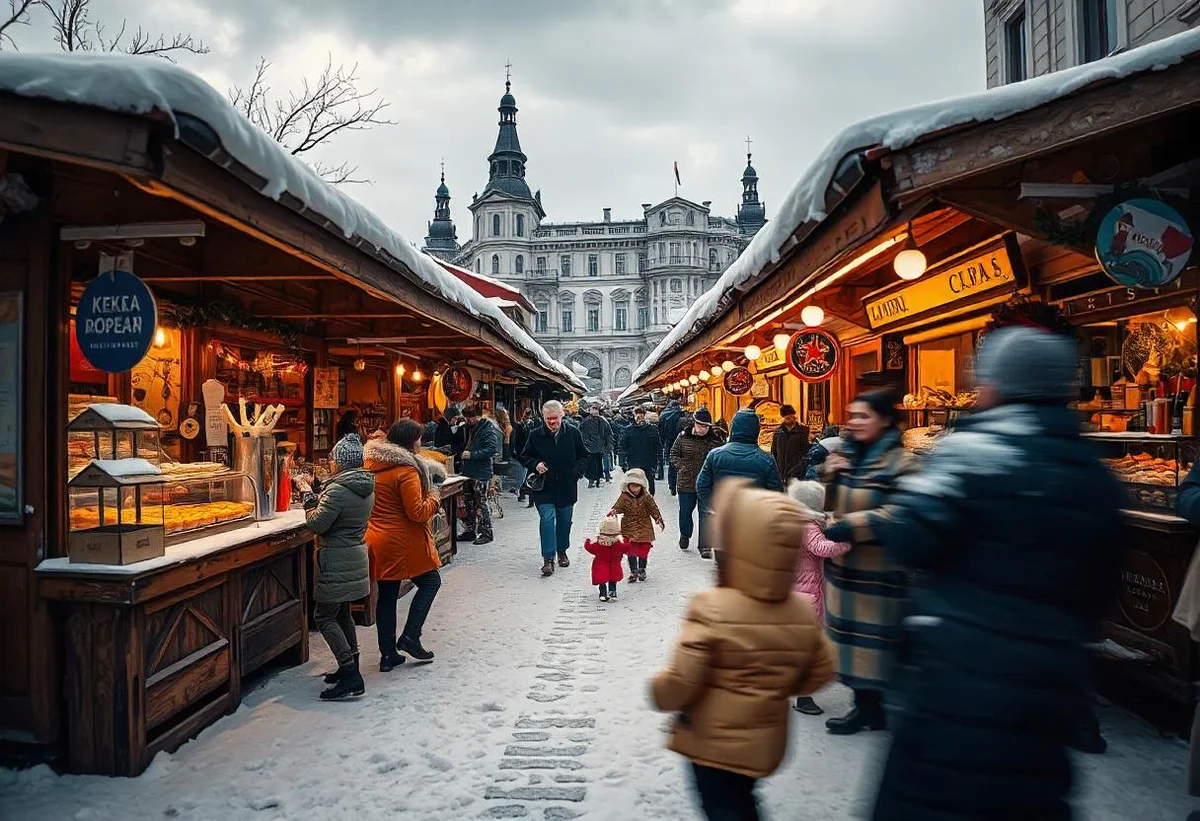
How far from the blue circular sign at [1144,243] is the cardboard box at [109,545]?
205 inches

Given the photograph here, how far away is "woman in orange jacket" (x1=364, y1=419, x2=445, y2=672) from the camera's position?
552 centimetres

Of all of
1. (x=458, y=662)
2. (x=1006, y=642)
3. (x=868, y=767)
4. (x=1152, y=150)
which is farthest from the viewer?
(x=458, y=662)

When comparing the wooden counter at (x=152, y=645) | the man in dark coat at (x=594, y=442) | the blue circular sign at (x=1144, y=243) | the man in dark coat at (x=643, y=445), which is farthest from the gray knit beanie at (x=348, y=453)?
the man in dark coat at (x=594, y=442)

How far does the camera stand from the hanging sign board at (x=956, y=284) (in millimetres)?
5992

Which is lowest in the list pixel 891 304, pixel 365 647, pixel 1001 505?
pixel 365 647

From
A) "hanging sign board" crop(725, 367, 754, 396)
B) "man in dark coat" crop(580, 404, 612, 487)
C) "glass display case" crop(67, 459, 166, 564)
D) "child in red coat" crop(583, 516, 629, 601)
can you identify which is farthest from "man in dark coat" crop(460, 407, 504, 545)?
"glass display case" crop(67, 459, 166, 564)

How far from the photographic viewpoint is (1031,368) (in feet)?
6.44

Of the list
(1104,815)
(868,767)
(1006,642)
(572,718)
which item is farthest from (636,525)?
(1006,642)

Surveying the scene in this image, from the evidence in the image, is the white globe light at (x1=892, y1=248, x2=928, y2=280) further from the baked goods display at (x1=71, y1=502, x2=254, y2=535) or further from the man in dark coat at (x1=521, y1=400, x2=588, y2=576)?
the baked goods display at (x1=71, y1=502, x2=254, y2=535)

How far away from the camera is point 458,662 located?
5.86m

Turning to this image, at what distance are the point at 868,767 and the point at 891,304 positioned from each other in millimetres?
5371

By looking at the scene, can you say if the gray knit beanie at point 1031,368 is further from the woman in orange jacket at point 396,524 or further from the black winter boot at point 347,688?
the black winter boot at point 347,688

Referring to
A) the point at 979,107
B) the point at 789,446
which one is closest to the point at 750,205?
the point at 789,446

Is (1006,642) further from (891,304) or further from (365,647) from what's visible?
(891,304)
